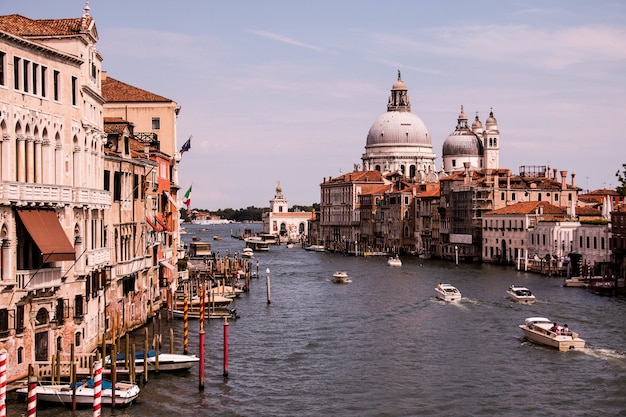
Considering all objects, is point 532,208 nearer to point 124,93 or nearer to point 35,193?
point 124,93

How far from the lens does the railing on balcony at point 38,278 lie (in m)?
21.5

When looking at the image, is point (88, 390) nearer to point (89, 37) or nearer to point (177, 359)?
point (177, 359)

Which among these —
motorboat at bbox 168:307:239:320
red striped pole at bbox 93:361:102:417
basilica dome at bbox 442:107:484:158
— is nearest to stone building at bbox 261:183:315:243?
basilica dome at bbox 442:107:484:158

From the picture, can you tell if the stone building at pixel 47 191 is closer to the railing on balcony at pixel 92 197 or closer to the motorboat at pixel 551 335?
the railing on balcony at pixel 92 197

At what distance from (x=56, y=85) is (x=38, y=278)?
4.35m

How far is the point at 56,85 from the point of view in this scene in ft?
76.8

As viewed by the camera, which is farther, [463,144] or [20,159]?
[463,144]

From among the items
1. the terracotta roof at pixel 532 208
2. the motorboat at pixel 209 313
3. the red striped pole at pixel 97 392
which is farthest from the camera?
the terracotta roof at pixel 532 208

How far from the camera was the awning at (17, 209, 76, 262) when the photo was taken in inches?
854

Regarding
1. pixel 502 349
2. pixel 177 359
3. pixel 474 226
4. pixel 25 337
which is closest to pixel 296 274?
pixel 474 226

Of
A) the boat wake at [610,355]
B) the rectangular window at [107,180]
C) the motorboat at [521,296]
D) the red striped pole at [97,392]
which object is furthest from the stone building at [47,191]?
the motorboat at [521,296]

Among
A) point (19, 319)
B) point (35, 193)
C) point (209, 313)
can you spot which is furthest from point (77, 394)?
point (209, 313)

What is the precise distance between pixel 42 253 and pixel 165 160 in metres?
18.3

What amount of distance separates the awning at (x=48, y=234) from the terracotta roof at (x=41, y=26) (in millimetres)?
3892
